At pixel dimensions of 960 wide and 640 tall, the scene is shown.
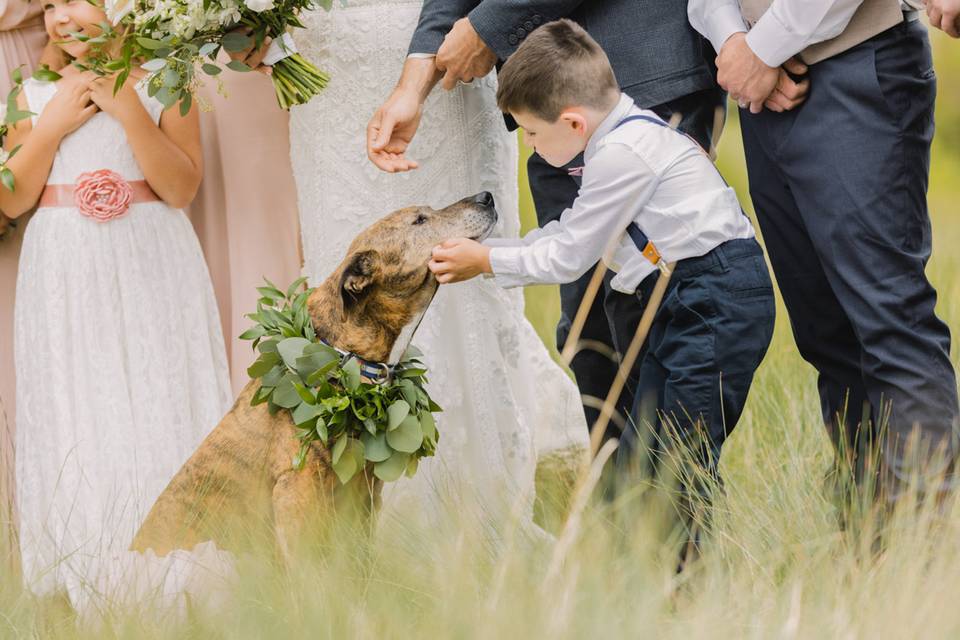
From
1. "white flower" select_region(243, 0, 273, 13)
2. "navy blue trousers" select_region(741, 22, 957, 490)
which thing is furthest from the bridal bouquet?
"navy blue trousers" select_region(741, 22, 957, 490)

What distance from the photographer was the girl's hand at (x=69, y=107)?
3.89m

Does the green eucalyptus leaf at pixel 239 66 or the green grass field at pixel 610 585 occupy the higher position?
the green eucalyptus leaf at pixel 239 66

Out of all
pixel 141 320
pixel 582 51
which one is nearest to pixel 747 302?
pixel 582 51

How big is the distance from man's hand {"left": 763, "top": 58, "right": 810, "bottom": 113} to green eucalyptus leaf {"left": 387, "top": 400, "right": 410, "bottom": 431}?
4.22 feet

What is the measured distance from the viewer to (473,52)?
135 inches

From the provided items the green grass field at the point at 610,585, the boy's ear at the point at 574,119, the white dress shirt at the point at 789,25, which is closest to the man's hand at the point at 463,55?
the boy's ear at the point at 574,119

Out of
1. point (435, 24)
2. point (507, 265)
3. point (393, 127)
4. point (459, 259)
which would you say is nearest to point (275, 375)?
point (459, 259)

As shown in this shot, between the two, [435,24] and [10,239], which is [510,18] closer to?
[435,24]

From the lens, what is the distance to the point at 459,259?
313cm

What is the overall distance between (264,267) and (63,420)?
917 mm

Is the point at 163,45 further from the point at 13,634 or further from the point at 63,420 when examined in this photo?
the point at 13,634

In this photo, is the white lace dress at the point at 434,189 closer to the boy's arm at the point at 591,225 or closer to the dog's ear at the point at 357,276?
the dog's ear at the point at 357,276

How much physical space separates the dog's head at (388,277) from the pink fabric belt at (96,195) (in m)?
1.02

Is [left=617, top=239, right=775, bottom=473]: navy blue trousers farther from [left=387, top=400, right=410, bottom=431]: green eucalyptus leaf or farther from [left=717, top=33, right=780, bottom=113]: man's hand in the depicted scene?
[left=387, top=400, right=410, bottom=431]: green eucalyptus leaf
